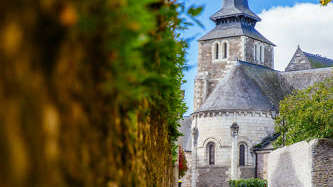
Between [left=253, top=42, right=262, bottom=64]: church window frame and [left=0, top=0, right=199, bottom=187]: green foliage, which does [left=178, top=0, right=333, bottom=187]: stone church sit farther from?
[left=0, top=0, right=199, bottom=187]: green foliage

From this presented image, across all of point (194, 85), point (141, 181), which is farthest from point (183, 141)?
point (141, 181)

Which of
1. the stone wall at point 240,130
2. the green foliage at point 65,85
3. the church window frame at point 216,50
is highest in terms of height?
the church window frame at point 216,50

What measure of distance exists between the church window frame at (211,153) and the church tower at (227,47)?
1290 cm

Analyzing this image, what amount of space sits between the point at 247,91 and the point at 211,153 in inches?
220

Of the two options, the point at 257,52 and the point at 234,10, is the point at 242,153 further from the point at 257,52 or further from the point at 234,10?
the point at 234,10

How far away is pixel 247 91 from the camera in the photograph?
4512 centimetres

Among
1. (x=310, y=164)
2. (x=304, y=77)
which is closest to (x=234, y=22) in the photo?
(x=304, y=77)

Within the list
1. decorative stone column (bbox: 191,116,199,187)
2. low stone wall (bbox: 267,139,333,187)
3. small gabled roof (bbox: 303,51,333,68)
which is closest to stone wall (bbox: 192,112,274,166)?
decorative stone column (bbox: 191,116,199,187)

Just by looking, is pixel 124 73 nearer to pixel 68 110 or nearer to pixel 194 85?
pixel 68 110

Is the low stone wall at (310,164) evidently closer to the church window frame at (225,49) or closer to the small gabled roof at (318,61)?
the small gabled roof at (318,61)

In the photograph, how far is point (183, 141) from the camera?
5228cm

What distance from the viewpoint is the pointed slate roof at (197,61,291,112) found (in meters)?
43.4

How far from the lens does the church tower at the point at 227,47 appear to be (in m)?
57.5

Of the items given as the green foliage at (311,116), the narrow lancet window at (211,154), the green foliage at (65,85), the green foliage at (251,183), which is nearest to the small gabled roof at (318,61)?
the narrow lancet window at (211,154)
